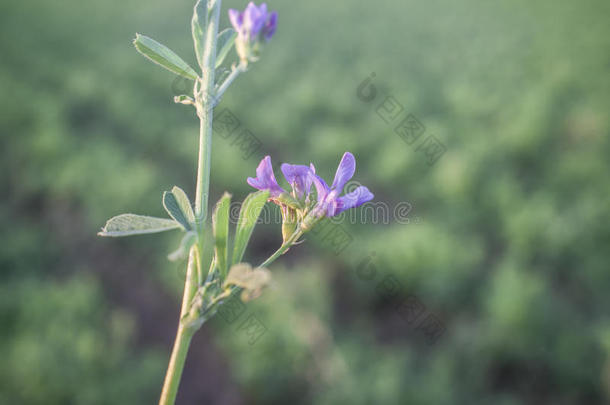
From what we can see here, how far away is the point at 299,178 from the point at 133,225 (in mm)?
268

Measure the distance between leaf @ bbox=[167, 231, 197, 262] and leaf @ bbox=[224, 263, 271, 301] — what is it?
70 mm

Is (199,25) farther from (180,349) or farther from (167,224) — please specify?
(180,349)

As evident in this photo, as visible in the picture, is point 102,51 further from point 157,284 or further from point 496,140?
point 496,140

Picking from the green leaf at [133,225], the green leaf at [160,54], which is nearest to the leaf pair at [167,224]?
the green leaf at [133,225]

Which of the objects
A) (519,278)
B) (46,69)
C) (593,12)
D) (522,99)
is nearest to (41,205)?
(46,69)

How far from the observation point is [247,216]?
0.71 m

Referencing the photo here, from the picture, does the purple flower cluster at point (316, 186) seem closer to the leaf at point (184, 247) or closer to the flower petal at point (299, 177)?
the flower petal at point (299, 177)

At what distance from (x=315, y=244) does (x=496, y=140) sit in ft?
8.38

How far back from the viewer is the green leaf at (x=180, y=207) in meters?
0.72

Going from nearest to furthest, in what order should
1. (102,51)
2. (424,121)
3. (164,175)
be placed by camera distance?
1. (164,175)
2. (424,121)
3. (102,51)

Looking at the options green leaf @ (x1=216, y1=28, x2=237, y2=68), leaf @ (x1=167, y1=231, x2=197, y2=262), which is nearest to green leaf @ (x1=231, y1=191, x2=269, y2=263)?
leaf @ (x1=167, y1=231, x2=197, y2=262)

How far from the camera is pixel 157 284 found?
338cm

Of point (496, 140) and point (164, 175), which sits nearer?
point (164, 175)

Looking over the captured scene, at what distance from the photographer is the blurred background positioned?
2.44 metres
